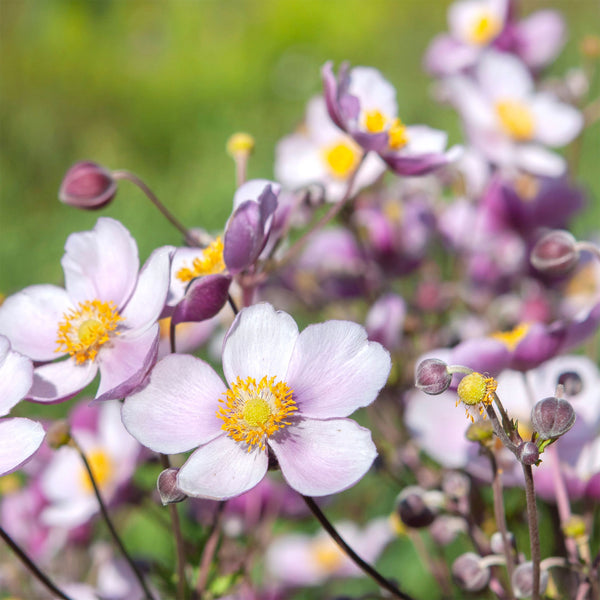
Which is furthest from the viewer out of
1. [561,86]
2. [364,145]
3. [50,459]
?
[561,86]

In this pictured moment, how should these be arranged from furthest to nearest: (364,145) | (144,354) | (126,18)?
(126,18), (364,145), (144,354)

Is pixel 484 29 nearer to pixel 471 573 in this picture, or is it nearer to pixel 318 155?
pixel 318 155

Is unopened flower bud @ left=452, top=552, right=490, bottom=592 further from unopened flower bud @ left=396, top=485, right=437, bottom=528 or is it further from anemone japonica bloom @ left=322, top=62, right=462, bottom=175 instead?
anemone japonica bloom @ left=322, top=62, right=462, bottom=175

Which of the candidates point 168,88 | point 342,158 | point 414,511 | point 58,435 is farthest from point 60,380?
point 168,88

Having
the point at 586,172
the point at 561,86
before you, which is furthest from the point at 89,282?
the point at 586,172

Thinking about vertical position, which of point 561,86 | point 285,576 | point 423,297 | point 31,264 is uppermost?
point 561,86

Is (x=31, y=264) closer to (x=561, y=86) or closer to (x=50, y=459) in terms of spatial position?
(x=50, y=459)
